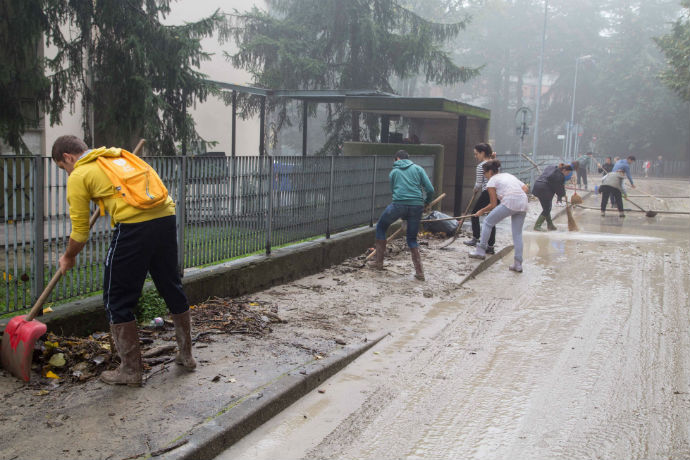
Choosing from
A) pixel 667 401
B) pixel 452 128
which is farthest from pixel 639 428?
pixel 452 128

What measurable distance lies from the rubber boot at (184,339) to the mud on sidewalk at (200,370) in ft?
0.24

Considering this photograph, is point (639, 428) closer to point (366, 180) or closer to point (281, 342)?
point (281, 342)

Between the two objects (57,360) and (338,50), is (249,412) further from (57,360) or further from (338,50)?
(338,50)

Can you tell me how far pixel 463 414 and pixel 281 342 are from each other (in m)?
1.82

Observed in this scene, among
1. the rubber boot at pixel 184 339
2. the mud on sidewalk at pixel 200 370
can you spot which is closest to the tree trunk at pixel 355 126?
the mud on sidewalk at pixel 200 370

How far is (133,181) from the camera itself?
4406 millimetres

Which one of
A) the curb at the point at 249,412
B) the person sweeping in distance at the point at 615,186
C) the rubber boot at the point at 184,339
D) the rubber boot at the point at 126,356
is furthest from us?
the person sweeping in distance at the point at 615,186

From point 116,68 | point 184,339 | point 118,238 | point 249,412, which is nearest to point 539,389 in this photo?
point 249,412

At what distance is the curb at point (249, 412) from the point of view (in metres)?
3.74

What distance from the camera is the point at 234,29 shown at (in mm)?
22656

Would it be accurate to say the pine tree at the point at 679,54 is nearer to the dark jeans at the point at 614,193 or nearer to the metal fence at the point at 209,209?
the dark jeans at the point at 614,193

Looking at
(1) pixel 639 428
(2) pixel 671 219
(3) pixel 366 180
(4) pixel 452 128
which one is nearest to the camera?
(1) pixel 639 428

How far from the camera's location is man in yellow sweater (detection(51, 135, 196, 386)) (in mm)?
4340

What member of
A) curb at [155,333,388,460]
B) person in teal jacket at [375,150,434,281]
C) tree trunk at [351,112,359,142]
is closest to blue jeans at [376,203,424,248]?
person in teal jacket at [375,150,434,281]
